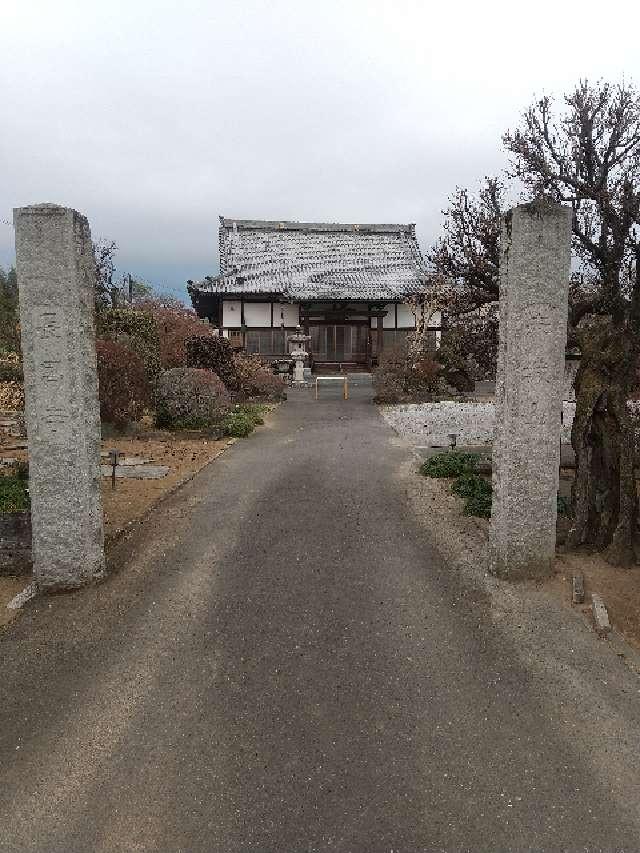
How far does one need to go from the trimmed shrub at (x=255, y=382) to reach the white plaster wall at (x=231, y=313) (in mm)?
9529

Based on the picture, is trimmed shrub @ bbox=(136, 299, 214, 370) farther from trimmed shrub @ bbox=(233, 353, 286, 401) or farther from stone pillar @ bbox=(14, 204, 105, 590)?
stone pillar @ bbox=(14, 204, 105, 590)

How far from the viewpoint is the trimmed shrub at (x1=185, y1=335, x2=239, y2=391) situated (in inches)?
790

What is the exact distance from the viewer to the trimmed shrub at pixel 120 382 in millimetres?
12828

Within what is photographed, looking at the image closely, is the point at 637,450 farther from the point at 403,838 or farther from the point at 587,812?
the point at 403,838

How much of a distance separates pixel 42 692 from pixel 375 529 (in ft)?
Answer: 16.2

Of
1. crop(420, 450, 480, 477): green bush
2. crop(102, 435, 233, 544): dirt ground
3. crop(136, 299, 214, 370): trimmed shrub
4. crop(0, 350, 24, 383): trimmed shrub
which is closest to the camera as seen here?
crop(102, 435, 233, 544): dirt ground

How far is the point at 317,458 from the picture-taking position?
1266cm

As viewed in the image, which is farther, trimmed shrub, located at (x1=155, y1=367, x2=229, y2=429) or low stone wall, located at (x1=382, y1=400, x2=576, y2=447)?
trimmed shrub, located at (x1=155, y1=367, x2=229, y2=429)

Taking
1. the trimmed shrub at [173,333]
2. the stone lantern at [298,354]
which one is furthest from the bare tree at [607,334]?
the stone lantern at [298,354]

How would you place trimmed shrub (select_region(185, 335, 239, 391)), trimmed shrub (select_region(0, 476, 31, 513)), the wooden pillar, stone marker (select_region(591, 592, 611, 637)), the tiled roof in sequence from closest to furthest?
stone marker (select_region(591, 592, 611, 637)), trimmed shrub (select_region(0, 476, 31, 513)), trimmed shrub (select_region(185, 335, 239, 391)), the tiled roof, the wooden pillar

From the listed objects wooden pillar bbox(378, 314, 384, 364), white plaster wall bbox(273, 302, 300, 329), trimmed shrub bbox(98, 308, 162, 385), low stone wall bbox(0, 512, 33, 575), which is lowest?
low stone wall bbox(0, 512, 33, 575)

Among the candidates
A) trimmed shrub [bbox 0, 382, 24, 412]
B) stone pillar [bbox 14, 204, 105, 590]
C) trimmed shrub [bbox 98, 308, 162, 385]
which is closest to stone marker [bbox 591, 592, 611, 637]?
stone pillar [bbox 14, 204, 105, 590]

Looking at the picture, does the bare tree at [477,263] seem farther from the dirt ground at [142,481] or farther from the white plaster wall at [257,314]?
the white plaster wall at [257,314]

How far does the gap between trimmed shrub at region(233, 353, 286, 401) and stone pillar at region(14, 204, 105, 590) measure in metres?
15.3
